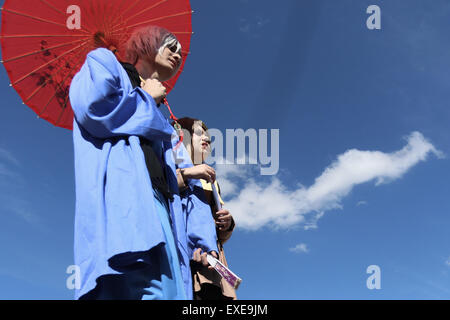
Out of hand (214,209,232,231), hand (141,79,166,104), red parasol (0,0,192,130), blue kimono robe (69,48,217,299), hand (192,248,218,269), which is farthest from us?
hand (214,209,232,231)

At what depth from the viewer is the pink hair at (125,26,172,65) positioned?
118 inches

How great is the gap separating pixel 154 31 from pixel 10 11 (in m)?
1.35

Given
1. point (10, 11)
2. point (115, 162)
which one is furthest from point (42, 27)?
point (115, 162)

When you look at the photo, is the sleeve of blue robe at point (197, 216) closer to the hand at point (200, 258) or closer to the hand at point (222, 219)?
the hand at point (200, 258)

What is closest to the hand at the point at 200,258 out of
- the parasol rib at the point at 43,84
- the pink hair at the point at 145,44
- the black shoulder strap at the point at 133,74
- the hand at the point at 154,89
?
the hand at the point at 154,89

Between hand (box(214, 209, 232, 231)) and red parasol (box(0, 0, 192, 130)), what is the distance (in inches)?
58.0

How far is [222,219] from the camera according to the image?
3770 millimetres

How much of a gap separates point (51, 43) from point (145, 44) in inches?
42.8

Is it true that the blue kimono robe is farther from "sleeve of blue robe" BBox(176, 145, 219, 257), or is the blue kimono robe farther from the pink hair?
"sleeve of blue robe" BBox(176, 145, 219, 257)

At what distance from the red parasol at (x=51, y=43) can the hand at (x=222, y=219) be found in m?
1.47

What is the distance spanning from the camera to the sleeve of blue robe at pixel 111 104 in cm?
232

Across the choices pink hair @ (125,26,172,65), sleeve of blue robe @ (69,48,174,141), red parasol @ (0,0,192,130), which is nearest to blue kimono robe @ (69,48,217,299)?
sleeve of blue robe @ (69,48,174,141)

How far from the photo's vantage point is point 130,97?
8.00 ft

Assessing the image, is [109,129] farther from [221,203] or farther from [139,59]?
[221,203]
